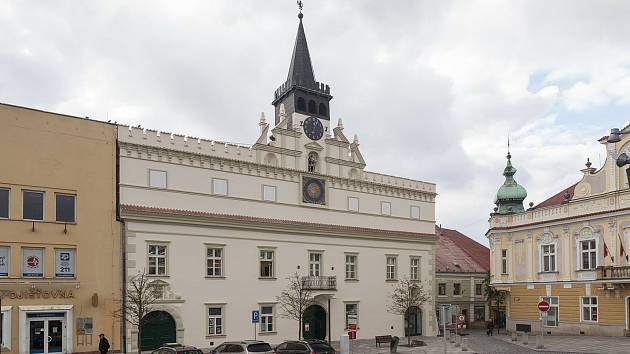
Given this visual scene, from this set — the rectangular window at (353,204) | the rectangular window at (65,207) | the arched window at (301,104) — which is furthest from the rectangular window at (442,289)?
the rectangular window at (65,207)

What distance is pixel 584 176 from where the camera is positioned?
44188 millimetres

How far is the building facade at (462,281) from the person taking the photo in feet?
198

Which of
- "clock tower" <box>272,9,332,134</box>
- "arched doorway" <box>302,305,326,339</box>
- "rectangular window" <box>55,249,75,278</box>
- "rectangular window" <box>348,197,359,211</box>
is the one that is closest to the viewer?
"rectangular window" <box>55,249,75,278</box>

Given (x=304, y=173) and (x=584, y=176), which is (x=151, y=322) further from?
(x=584, y=176)

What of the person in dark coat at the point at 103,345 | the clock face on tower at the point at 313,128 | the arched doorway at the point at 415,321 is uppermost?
the clock face on tower at the point at 313,128

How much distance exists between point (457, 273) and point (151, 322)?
1368 inches

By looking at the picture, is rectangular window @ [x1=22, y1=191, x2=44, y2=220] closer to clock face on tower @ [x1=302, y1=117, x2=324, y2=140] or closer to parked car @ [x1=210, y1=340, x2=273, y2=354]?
parked car @ [x1=210, y1=340, x2=273, y2=354]

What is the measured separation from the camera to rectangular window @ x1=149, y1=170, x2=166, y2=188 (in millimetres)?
35622

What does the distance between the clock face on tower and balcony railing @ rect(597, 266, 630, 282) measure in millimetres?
20006

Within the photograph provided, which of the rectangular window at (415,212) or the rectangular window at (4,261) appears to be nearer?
the rectangular window at (4,261)

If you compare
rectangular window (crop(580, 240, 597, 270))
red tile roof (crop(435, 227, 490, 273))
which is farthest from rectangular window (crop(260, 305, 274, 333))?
red tile roof (crop(435, 227, 490, 273))

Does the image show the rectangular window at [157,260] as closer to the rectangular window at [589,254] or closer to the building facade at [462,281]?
the rectangular window at [589,254]

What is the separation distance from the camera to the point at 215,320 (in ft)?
121

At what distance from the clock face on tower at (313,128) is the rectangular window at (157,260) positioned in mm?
13169
